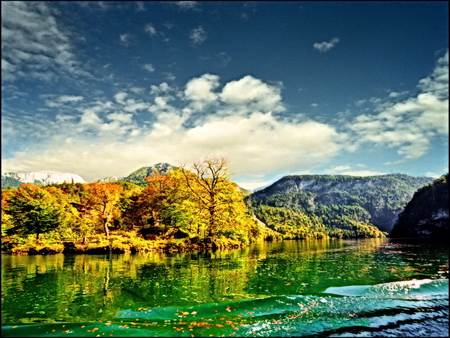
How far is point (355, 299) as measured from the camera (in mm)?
11930

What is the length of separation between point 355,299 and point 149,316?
897 centimetres

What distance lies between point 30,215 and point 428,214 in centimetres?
17600

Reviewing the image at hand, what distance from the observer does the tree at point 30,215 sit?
132 ft

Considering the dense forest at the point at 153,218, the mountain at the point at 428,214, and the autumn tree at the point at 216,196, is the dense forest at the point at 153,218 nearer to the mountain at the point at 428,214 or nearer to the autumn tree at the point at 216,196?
the autumn tree at the point at 216,196

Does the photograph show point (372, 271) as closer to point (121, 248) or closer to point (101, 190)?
point (121, 248)

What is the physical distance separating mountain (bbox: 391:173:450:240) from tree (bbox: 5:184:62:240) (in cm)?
14658

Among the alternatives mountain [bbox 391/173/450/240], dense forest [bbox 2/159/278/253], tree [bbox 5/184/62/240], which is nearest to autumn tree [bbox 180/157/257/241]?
dense forest [bbox 2/159/278/253]

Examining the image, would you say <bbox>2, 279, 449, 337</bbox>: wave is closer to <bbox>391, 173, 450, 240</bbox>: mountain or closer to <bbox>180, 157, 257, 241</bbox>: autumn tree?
<bbox>180, 157, 257, 241</bbox>: autumn tree

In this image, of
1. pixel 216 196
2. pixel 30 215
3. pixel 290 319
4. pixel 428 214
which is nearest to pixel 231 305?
pixel 290 319

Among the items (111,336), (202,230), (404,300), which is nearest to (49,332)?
(111,336)

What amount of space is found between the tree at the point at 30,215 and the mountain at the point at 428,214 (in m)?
147

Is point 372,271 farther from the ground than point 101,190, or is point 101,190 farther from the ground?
point 101,190

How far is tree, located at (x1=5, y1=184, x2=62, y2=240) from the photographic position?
132ft

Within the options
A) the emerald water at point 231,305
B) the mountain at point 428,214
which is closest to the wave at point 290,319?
the emerald water at point 231,305
